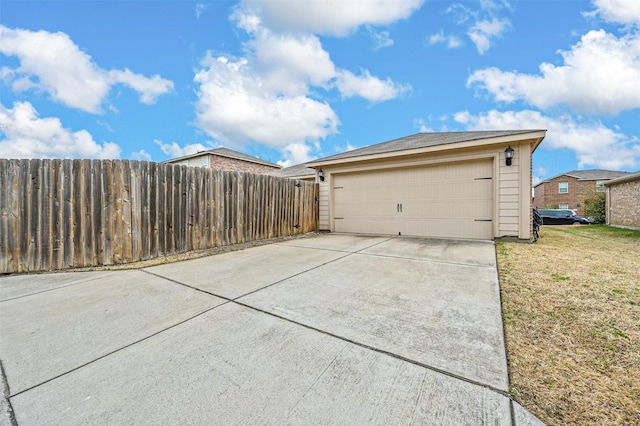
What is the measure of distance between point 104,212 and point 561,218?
20.9m

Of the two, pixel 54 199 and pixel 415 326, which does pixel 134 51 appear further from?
pixel 415 326

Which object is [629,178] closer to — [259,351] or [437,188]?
[437,188]

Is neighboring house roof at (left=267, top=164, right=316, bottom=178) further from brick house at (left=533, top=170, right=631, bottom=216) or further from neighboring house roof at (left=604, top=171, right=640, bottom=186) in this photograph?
brick house at (left=533, top=170, right=631, bottom=216)

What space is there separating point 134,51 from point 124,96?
14.3 feet

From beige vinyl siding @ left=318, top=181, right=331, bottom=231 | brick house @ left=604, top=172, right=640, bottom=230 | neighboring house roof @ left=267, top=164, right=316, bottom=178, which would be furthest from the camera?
neighboring house roof @ left=267, top=164, right=316, bottom=178

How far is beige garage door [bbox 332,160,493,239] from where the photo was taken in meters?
6.42

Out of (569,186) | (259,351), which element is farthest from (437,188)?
(569,186)

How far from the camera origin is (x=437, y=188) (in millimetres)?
6895

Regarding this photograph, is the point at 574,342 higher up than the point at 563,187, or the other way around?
the point at 563,187

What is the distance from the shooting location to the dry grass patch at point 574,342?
129cm

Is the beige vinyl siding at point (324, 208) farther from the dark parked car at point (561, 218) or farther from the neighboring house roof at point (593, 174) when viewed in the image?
the neighboring house roof at point (593, 174)

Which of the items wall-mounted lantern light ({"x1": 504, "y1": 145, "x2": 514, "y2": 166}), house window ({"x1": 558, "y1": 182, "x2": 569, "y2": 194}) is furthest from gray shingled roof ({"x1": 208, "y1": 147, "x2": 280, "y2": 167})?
house window ({"x1": 558, "y1": 182, "x2": 569, "y2": 194})

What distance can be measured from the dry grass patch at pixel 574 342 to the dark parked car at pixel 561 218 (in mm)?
14833

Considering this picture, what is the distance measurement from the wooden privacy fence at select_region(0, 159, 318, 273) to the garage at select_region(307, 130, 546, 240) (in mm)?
3830
